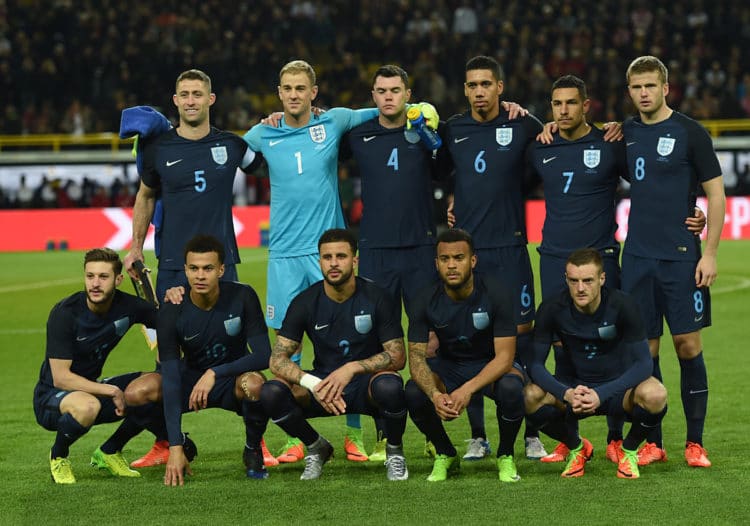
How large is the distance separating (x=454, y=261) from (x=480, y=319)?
1.27ft

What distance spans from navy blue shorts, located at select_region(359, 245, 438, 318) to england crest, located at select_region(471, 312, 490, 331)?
28.1 inches

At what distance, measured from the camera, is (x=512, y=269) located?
7.33 meters

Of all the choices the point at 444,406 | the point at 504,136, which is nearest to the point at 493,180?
the point at 504,136

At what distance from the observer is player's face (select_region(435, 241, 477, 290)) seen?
6.51 meters

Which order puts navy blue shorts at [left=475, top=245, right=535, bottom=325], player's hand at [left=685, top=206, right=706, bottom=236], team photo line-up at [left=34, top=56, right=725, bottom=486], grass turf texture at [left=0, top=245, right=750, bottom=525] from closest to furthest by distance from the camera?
1. grass turf texture at [left=0, top=245, right=750, bottom=525]
2. team photo line-up at [left=34, top=56, right=725, bottom=486]
3. player's hand at [left=685, top=206, right=706, bottom=236]
4. navy blue shorts at [left=475, top=245, right=535, bottom=325]

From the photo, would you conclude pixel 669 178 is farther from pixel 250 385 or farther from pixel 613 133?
pixel 250 385

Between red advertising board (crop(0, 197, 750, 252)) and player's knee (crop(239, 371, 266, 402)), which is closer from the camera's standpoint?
player's knee (crop(239, 371, 266, 402))

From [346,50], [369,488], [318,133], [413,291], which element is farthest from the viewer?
[346,50]

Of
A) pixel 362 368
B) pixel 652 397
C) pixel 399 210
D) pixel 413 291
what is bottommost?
pixel 652 397

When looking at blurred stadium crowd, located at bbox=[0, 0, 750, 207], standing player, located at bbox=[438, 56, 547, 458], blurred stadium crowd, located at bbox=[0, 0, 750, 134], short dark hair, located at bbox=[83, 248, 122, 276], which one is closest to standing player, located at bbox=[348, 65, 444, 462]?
standing player, located at bbox=[438, 56, 547, 458]

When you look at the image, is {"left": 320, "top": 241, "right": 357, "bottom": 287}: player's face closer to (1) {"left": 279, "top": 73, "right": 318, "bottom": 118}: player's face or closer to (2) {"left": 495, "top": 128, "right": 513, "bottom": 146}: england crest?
(1) {"left": 279, "top": 73, "right": 318, "bottom": 118}: player's face

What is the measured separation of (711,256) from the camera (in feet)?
21.8

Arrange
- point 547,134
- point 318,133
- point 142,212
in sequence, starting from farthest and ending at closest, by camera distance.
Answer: point 142,212 → point 318,133 → point 547,134

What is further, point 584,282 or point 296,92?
point 296,92
